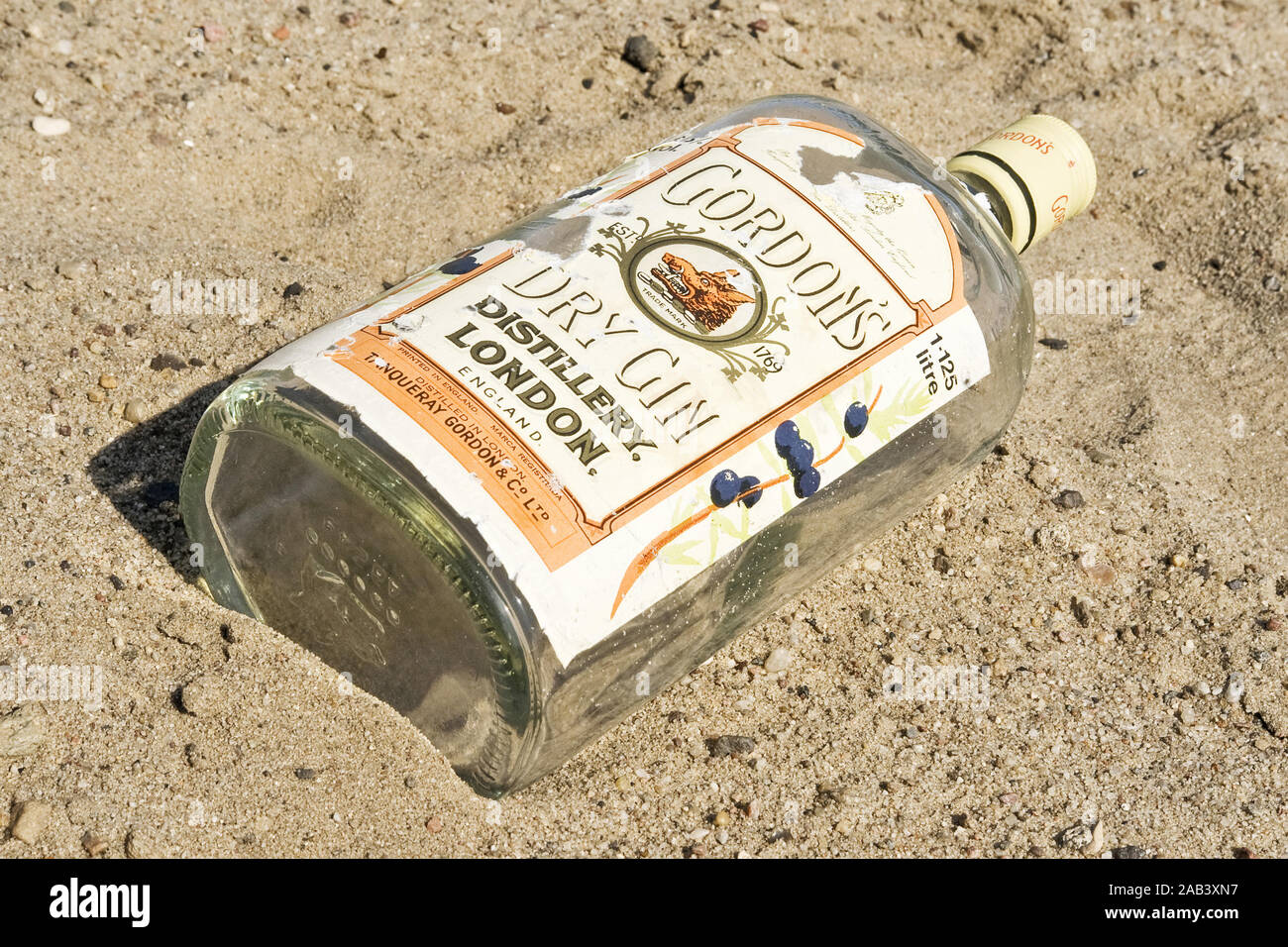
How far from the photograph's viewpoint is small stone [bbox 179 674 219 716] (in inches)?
66.4

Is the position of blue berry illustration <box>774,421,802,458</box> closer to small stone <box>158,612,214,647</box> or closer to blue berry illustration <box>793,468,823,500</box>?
blue berry illustration <box>793,468,823,500</box>

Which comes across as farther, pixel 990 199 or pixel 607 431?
pixel 990 199

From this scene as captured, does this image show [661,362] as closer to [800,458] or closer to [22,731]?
[800,458]

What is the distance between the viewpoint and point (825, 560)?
6.26ft

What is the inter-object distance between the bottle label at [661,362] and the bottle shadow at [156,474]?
1.38ft

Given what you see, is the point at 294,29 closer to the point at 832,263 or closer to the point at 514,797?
the point at 832,263

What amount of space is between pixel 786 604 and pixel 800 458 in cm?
41

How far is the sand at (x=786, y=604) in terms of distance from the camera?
1.71m

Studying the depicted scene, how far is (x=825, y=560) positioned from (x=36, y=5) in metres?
1.96

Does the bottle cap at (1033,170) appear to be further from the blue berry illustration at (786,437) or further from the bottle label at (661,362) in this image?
the blue berry illustration at (786,437)

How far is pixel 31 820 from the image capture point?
1.57m

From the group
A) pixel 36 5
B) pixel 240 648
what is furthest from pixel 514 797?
pixel 36 5

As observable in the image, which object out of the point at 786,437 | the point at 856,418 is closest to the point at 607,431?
the point at 786,437

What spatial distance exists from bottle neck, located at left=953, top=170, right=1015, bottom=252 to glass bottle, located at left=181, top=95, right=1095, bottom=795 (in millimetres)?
84
